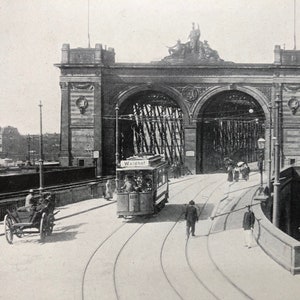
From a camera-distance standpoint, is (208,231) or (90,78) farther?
(90,78)

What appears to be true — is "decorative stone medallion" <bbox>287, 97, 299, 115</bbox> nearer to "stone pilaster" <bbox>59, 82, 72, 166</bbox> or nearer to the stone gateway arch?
the stone gateway arch

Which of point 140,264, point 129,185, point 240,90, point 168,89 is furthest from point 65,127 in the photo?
point 140,264

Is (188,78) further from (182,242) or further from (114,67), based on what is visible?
(182,242)

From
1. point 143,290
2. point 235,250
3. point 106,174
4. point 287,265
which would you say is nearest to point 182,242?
point 235,250

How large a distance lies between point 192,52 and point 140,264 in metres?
32.2

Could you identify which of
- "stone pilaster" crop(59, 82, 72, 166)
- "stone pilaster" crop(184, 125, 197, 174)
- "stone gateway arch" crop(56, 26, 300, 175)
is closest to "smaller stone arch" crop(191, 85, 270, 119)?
"stone gateway arch" crop(56, 26, 300, 175)

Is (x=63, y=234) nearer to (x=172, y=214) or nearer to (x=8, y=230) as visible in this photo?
(x=8, y=230)

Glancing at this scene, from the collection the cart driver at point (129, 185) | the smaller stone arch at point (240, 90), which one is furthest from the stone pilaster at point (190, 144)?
the cart driver at point (129, 185)

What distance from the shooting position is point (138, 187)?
768 inches

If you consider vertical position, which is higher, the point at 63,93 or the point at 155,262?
the point at 63,93

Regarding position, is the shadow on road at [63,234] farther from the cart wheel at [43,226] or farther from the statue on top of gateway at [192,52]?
the statue on top of gateway at [192,52]

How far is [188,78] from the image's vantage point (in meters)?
42.2

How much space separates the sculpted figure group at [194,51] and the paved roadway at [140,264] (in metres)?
24.7

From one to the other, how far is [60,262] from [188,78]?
102 feet
